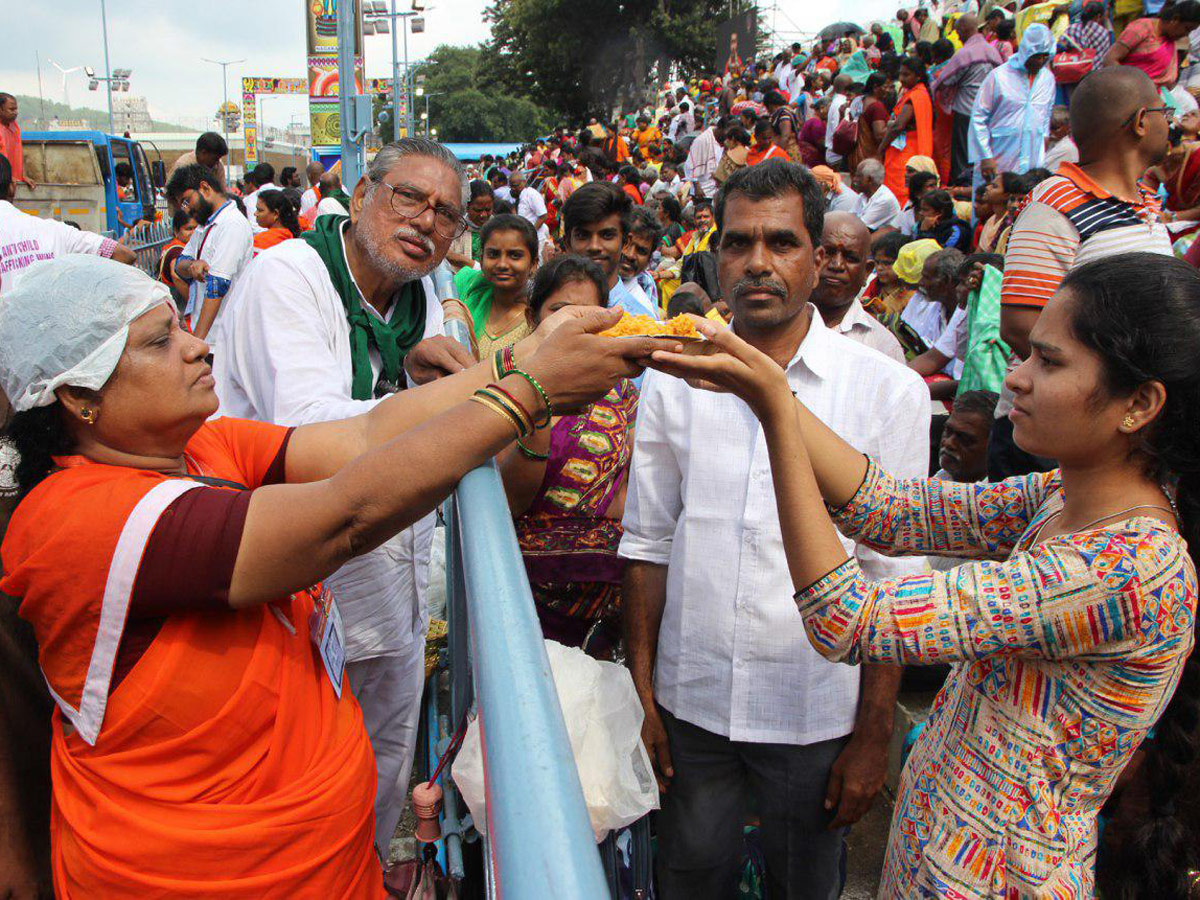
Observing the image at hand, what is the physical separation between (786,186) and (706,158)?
11.7 metres

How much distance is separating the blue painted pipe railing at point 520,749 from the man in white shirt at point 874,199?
8302mm

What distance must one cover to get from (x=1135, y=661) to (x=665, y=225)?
10022 millimetres

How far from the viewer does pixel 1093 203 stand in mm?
3215

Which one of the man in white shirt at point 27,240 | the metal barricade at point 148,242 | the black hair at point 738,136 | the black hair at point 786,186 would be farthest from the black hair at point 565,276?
the metal barricade at point 148,242

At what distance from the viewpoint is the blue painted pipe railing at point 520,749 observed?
2.54 feet

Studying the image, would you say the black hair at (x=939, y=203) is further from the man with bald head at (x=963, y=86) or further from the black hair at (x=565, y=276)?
the black hair at (x=565, y=276)

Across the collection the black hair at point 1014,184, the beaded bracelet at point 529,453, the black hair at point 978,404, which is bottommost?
the black hair at point 978,404

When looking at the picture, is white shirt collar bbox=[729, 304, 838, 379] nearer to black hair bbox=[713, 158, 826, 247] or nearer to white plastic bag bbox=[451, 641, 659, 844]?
black hair bbox=[713, 158, 826, 247]

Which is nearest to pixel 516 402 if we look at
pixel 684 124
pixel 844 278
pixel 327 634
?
pixel 327 634

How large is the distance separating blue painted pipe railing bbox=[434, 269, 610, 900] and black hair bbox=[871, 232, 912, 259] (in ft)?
21.4

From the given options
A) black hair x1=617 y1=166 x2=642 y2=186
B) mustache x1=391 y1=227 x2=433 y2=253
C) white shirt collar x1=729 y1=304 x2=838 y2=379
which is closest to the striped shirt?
white shirt collar x1=729 y1=304 x2=838 y2=379

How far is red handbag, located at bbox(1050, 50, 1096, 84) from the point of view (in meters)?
9.17

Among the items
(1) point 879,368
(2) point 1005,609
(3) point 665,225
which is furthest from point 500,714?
(3) point 665,225

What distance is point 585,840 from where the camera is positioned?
31.7 inches
